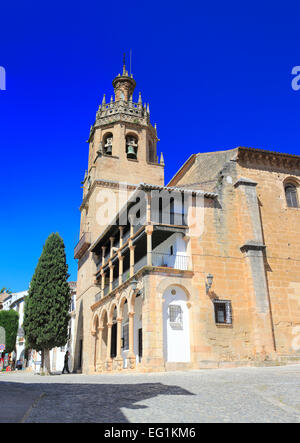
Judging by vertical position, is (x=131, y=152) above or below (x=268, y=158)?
above

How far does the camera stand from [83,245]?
28.8 metres

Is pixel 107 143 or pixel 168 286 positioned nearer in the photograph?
pixel 168 286

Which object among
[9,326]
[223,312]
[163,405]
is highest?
[9,326]

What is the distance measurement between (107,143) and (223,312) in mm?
17579

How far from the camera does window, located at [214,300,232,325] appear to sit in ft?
59.8

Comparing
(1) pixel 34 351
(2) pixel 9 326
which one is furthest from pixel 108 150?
(2) pixel 9 326

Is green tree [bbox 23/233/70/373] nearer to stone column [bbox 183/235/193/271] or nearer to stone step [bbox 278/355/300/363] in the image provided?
stone column [bbox 183/235/193/271]

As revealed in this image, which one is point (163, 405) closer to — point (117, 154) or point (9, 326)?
point (117, 154)

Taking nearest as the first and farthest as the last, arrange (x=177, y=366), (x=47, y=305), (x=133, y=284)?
(x=177, y=366)
(x=133, y=284)
(x=47, y=305)

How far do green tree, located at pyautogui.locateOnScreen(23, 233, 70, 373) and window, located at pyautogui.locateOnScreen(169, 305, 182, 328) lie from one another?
385 inches

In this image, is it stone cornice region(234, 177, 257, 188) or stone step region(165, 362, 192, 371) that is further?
stone cornice region(234, 177, 257, 188)

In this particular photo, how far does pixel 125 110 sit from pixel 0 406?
1118 inches

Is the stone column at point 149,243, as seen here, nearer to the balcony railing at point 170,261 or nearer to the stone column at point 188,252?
the balcony railing at point 170,261

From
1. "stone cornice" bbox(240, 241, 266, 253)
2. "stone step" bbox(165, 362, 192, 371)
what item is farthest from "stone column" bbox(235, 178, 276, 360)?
"stone step" bbox(165, 362, 192, 371)
